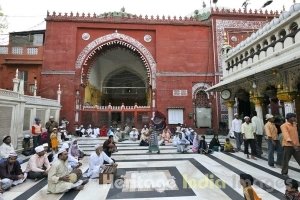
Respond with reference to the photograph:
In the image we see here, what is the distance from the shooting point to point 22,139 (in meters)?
8.75

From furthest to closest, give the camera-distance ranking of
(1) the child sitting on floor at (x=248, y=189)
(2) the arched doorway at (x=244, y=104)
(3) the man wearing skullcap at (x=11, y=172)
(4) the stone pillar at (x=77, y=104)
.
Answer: (4) the stone pillar at (x=77, y=104), (2) the arched doorway at (x=244, y=104), (3) the man wearing skullcap at (x=11, y=172), (1) the child sitting on floor at (x=248, y=189)

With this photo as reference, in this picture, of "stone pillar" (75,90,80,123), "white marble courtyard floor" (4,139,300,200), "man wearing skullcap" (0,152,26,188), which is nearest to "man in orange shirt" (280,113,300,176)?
"white marble courtyard floor" (4,139,300,200)

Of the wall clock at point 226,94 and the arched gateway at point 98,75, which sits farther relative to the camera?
the arched gateway at point 98,75

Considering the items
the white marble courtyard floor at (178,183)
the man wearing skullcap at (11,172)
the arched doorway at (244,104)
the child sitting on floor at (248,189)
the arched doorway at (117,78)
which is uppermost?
the arched doorway at (117,78)

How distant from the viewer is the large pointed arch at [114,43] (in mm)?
16672

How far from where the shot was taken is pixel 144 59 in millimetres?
17156

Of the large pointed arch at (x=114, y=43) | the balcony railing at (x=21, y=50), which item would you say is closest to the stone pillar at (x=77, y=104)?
the large pointed arch at (x=114, y=43)

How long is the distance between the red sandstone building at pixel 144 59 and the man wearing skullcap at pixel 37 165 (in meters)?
10.8

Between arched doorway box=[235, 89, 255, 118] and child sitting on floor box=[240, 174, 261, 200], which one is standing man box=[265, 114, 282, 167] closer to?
child sitting on floor box=[240, 174, 261, 200]

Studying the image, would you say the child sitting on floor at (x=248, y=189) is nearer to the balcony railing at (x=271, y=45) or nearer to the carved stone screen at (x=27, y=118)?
the balcony railing at (x=271, y=45)

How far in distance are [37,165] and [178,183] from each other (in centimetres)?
314

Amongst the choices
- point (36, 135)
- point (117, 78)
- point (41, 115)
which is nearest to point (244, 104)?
point (36, 135)

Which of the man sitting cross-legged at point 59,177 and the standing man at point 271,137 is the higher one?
the standing man at point 271,137

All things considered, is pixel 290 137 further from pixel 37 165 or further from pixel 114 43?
pixel 114 43
